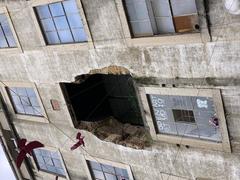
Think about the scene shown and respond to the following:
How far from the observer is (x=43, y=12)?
1428cm

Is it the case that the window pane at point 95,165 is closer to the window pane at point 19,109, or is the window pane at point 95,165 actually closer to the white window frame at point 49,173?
the white window frame at point 49,173

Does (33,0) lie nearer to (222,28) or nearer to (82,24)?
(82,24)

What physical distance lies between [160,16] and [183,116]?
3.02m

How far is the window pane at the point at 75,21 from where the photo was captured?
13.4 meters

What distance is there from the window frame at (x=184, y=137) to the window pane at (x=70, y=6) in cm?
308

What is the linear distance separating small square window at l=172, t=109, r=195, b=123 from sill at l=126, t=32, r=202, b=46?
2171 millimetres

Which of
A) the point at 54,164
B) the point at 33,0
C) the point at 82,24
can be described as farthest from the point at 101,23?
the point at 54,164

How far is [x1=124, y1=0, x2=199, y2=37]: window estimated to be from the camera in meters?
11.0

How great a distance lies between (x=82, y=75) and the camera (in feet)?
48.0

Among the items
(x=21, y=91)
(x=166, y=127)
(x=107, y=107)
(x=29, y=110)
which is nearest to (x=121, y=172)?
(x=107, y=107)

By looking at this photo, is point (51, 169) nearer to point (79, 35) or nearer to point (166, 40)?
point (79, 35)

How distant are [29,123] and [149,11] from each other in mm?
8772

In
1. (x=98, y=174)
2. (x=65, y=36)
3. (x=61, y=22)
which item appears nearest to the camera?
(x=61, y=22)

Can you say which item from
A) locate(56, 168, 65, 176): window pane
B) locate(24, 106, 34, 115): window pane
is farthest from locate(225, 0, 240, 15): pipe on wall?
locate(56, 168, 65, 176): window pane
